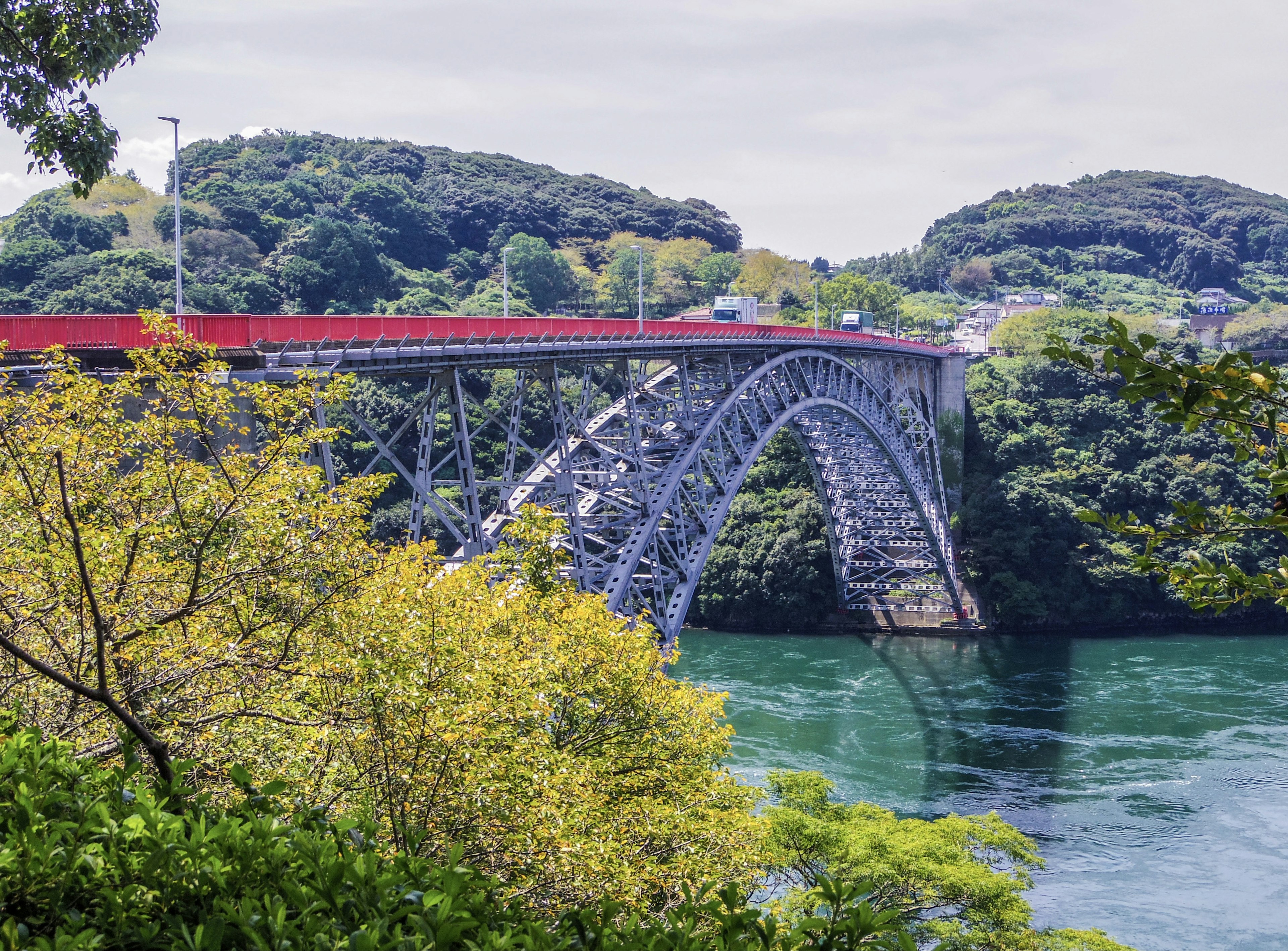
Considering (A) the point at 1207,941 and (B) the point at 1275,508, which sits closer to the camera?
(B) the point at 1275,508

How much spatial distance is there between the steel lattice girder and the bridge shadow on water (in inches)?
185

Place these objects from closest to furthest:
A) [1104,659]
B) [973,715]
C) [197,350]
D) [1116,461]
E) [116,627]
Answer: [116,627] → [197,350] → [973,715] → [1104,659] → [1116,461]

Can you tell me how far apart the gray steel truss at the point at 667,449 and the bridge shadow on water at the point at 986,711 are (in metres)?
4.58

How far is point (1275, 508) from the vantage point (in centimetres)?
475

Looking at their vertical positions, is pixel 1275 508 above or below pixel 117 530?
above

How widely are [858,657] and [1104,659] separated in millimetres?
9762

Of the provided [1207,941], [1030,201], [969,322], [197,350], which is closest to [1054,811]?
[1207,941]

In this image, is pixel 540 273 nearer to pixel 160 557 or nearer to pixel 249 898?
pixel 160 557

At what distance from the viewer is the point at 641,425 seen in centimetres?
3084

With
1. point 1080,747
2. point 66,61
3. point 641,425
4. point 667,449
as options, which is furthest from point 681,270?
point 66,61

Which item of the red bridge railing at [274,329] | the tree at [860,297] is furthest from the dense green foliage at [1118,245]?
the red bridge railing at [274,329]

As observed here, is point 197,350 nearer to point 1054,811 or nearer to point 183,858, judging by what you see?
point 183,858

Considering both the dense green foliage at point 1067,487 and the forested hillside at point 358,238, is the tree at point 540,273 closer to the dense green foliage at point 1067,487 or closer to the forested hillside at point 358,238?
the forested hillside at point 358,238

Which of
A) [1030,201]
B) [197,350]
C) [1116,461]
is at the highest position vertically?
[1030,201]
